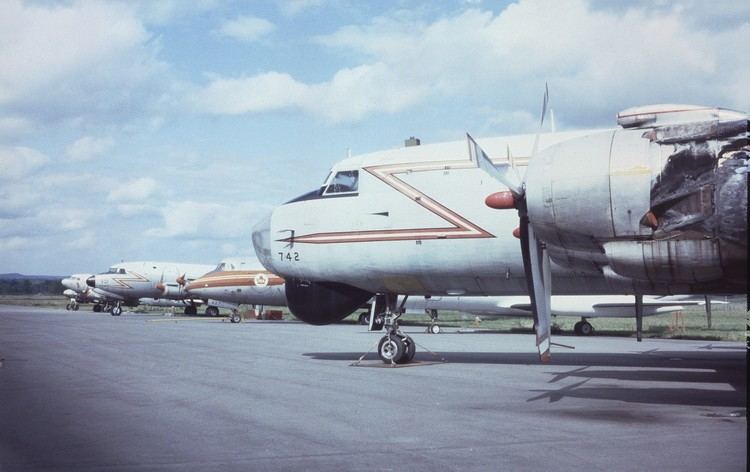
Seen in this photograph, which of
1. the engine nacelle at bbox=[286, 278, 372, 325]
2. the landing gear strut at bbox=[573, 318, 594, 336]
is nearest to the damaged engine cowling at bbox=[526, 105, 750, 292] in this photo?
the engine nacelle at bbox=[286, 278, 372, 325]

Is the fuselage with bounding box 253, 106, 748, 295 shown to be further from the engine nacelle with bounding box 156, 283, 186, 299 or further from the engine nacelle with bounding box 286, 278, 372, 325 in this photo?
the engine nacelle with bounding box 156, 283, 186, 299

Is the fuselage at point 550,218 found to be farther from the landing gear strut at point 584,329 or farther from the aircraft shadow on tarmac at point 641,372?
the landing gear strut at point 584,329

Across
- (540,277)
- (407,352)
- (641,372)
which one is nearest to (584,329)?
(641,372)

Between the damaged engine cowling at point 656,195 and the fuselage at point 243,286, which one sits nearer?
the damaged engine cowling at point 656,195

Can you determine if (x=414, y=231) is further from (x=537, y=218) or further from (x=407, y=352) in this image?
(x=537, y=218)

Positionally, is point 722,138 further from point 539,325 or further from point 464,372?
point 464,372

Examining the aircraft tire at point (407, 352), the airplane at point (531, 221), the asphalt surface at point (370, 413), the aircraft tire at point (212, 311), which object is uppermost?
the airplane at point (531, 221)

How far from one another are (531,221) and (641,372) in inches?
264

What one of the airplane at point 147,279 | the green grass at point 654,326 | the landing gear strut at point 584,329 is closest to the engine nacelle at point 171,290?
the airplane at point 147,279

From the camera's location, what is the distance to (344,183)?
17.8 metres

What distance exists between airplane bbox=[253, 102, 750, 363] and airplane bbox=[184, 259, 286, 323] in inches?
1154

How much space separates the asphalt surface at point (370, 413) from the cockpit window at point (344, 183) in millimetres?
4043

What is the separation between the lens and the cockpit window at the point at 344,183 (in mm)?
17562

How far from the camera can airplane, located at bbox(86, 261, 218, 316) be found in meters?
58.3
